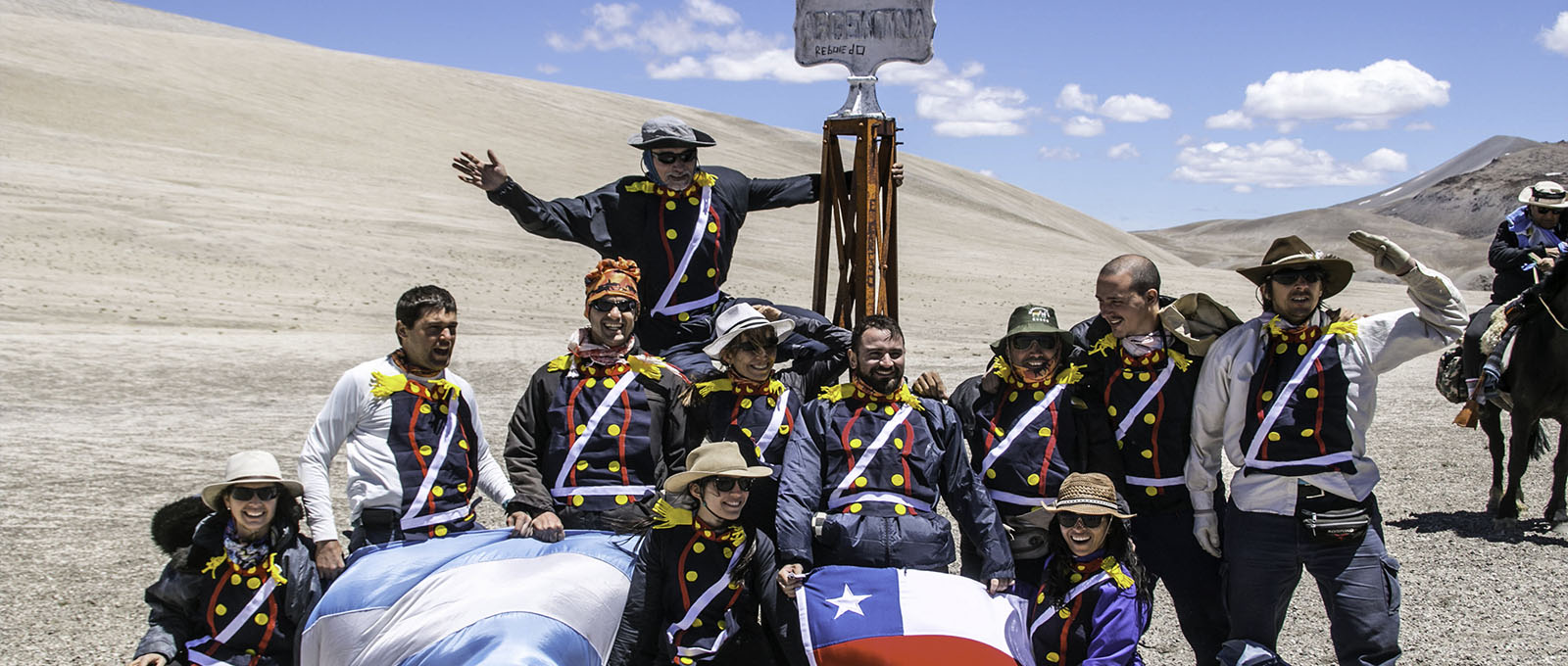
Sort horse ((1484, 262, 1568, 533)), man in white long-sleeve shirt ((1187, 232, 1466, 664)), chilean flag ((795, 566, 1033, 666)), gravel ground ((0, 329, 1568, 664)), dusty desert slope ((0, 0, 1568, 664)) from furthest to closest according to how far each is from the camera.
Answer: horse ((1484, 262, 1568, 533)) < dusty desert slope ((0, 0, 1568, 664)) < gravel ground ((0, 329, 1568, 664)) < man in white long-sleeve shirt ((1187, 232, 1466, 664)) < chilean flag ((795, 566, 1033, 666))

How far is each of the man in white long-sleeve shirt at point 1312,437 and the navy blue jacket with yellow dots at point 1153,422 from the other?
226 mm

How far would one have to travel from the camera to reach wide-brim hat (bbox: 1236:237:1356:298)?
4496 mm

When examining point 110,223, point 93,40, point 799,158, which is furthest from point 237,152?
point 799,158

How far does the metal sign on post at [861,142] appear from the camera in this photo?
6.64m

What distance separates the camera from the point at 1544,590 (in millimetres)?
6934

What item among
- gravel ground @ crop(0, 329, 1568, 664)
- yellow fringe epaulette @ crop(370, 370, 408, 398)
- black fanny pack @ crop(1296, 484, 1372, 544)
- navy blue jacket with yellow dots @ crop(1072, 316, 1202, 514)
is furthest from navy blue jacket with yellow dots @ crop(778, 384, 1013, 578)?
gravel ground @ crop(0, 329, 1568, 664)

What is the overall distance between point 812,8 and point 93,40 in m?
54.4

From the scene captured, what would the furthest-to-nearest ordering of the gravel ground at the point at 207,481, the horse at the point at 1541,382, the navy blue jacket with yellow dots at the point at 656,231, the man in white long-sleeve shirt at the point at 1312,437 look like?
the horse at the point at 1541,382 < the gravel ground at the point at 207,481 < the navy blue jacket with yellow dots at the point at 656,231 < the man in white long-sleeve shirt at the point at 1312,437

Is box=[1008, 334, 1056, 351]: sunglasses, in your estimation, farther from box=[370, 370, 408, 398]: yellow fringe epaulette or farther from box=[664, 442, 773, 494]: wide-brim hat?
box=[370, 370, 408, 398]: yellow fringe epaulette

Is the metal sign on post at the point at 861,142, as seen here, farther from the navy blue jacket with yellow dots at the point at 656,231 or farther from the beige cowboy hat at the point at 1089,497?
the beige cowboy hat at the point at 1089,497

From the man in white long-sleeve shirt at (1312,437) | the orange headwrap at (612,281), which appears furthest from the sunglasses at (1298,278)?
the orange headwrap at (612,281)

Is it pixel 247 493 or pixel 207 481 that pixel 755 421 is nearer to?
pixel 247 493

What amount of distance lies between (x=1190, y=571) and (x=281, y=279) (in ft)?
79.6

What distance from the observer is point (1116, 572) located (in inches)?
173
